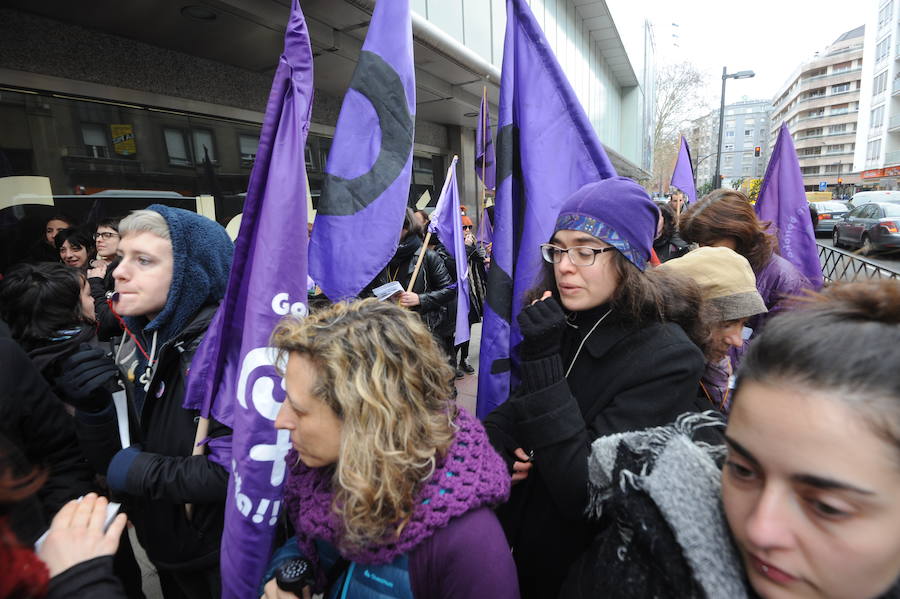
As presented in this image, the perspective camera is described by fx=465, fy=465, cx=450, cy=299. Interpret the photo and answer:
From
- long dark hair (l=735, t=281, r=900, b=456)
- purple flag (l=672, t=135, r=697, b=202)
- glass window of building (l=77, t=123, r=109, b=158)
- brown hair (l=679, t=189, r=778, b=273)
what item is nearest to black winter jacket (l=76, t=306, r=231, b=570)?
long dark hair (l=735, t=281, r=900, b=456)

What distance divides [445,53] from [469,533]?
7024mm

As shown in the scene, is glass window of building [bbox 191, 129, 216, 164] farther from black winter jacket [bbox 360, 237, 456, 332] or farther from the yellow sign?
black winter jacket [bbox 360, 237, 456, 332]

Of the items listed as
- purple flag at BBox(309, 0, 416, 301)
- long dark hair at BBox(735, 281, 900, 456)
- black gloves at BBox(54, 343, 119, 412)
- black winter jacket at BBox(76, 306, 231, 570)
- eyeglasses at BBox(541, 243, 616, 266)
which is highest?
purple flag at BBox(309, 0, 416, 301)

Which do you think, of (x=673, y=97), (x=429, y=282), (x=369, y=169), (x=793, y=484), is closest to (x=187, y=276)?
(x=369, y=169)

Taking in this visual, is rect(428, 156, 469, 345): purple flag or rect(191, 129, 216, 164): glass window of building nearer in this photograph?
rect(428, 156, 469, 345): purple flag

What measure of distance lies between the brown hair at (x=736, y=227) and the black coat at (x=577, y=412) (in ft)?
5.15

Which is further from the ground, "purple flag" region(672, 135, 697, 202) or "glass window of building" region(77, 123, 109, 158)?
"glass window of building" region(77, 123, 109, 158)

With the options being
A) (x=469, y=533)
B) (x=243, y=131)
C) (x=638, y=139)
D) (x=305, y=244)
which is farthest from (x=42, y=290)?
(x=638, y=139)

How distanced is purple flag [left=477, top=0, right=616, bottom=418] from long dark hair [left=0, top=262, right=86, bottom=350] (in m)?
2.06

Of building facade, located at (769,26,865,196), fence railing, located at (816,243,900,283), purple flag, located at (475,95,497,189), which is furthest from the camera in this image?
building facade, located at (769,26,865,196)

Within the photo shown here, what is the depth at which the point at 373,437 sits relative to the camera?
1139 millimetres

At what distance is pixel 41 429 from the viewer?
1729mm

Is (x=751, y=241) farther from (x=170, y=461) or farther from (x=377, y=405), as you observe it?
(x=170, y=461)

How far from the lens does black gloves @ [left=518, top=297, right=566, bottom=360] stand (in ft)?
4.80
